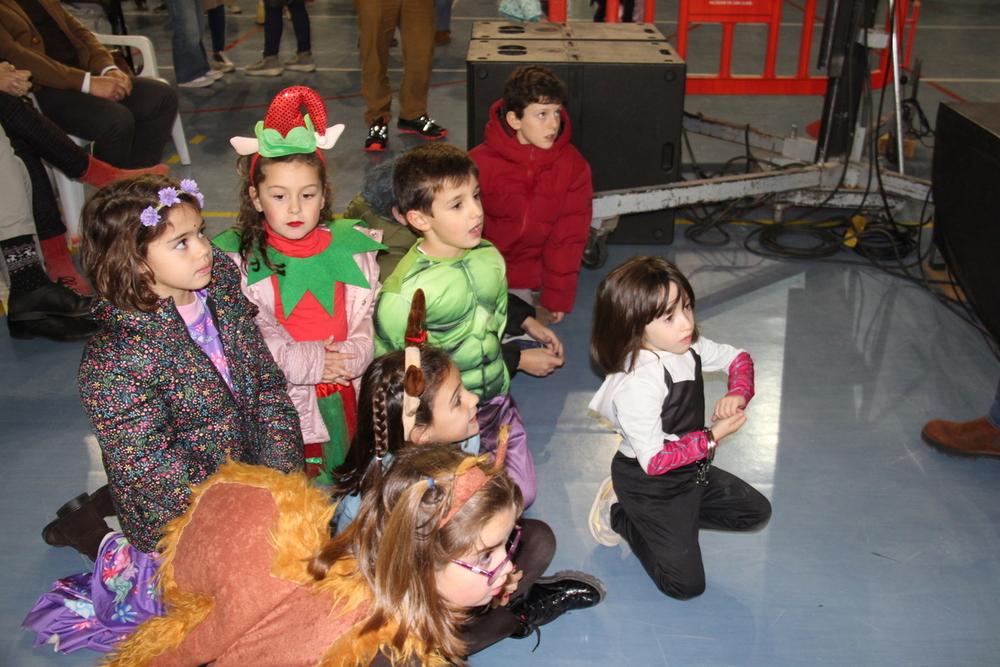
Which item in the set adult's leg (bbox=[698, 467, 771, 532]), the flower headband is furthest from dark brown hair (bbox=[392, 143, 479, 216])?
adult's leg (bbox=[698, 467, 771, 532])

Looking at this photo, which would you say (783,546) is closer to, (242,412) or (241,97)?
(242,412)

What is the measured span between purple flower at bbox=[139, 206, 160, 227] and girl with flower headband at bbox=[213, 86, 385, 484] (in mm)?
474

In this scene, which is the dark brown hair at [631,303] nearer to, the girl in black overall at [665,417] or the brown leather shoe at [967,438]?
the girl in black overall at [665,417]

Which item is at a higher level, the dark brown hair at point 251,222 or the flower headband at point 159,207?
the flower headband at point 159,207

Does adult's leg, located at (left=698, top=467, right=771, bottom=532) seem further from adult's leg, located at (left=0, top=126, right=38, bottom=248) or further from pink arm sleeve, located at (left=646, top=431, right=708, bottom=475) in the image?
adult's leg, located at (left=0, top=126, right=38, bottom=248)

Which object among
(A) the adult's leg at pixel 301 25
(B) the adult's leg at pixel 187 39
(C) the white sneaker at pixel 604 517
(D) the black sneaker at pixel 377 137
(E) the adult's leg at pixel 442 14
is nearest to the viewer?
(C) the white sneaker at pixel 604 517

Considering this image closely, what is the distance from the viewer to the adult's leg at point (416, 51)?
5.36m

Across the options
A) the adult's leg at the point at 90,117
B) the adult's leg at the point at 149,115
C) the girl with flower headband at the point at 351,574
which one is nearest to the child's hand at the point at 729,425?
the girl with flower headband at the point at 351,574

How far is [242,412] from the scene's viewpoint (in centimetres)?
219

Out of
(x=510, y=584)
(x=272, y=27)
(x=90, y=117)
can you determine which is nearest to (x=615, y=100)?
(x=90, y=117)

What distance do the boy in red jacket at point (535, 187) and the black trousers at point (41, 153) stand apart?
1.92m

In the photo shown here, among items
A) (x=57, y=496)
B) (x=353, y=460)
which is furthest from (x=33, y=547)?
(x=353, y=460)

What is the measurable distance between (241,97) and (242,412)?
16.7 ft

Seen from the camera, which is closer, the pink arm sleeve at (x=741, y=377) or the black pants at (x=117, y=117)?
the pink arm sleeve at (x=741, y=377)
